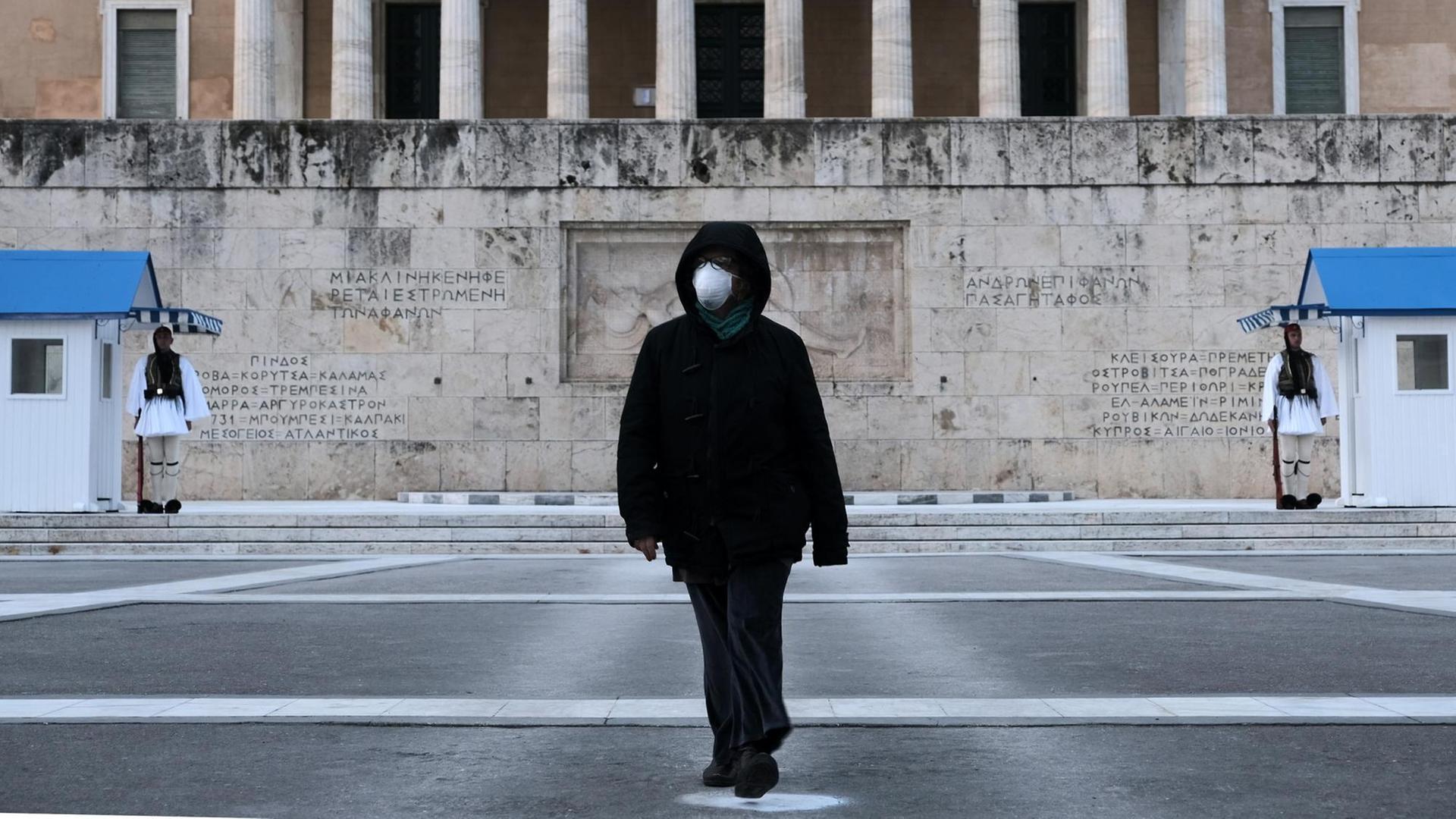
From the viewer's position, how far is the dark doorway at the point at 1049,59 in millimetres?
43500

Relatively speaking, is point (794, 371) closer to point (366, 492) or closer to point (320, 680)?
point (320, 680)

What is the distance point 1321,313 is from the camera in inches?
827

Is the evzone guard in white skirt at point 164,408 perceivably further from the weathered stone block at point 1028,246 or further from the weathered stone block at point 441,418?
the weathered stone block at point 1028,246

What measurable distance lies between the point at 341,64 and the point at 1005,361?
1717 centimetres

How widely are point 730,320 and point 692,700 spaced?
2.59m

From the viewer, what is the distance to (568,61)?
35.0 metres

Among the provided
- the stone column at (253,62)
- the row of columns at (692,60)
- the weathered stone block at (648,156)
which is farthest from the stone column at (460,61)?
the weathered stone block at (648,156)

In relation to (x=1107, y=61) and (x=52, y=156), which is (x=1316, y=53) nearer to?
(x=1107, y=61)

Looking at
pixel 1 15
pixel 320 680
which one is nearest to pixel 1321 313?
pixel 320 680

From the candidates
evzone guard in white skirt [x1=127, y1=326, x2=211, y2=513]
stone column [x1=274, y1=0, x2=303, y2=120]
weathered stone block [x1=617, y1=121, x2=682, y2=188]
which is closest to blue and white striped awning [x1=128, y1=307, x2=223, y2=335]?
evzone guard in white skirt [x1=127, y1=326, x2=211, y2=513]

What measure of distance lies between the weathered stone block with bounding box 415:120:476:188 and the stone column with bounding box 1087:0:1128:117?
1502cm

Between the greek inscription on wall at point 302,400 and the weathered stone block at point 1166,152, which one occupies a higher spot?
the weathered stone block at point 1166,152

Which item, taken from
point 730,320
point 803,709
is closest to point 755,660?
point 730,320

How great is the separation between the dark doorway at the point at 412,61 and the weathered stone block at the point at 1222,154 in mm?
21955
